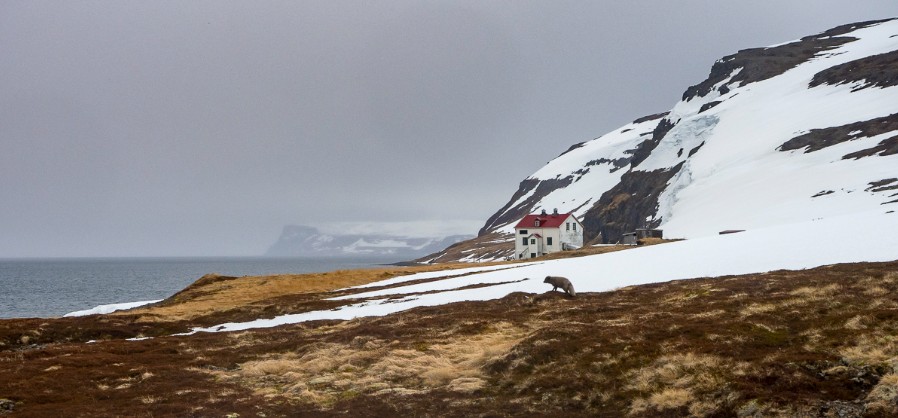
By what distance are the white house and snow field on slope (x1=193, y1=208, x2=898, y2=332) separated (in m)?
58.6

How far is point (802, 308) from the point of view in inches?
904

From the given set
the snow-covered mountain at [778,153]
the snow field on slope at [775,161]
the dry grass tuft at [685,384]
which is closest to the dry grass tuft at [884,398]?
the dry grass tuft at [685,384]

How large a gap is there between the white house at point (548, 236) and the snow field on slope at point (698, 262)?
5864cm

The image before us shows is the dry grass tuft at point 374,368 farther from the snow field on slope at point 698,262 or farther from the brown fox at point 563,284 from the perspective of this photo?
the snow field on slope at point 698,262

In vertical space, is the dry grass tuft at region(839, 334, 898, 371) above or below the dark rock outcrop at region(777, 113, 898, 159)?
below

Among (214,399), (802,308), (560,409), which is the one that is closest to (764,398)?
(560,409)

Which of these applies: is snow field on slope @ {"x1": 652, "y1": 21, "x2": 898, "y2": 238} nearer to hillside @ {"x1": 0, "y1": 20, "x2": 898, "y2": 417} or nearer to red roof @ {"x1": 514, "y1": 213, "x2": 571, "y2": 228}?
hillside @ {"x1": 0, "y1": 20, "x2": 898, "y2": 417}

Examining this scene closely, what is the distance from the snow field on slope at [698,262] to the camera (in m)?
38.2

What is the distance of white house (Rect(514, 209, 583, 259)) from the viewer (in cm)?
11694

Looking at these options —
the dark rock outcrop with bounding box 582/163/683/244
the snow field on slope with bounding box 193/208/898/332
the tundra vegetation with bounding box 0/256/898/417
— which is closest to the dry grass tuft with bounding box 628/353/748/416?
the tundra vegetation with bounding box 0/256/898/417

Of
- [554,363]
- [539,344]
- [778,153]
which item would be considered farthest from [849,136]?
[554,363]

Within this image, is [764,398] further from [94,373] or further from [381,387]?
[94,373]

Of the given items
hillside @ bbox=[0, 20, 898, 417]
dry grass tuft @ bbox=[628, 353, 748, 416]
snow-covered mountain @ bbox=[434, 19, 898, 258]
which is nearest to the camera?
dry grass tuft @ bbox=[628, 353, 748, 416]

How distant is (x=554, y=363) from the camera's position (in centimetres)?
2130
